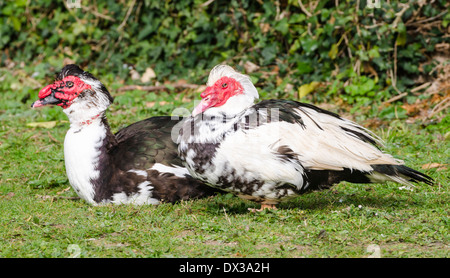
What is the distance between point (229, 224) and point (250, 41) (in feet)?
15.3

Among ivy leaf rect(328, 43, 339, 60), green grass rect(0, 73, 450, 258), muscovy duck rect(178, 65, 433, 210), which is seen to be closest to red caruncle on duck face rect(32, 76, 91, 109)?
green grass rect(0, 73, 450, 258)

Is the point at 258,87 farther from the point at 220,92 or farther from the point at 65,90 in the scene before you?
the point at 220,92

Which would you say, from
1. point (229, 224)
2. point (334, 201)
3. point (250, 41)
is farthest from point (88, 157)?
point (250, 41)

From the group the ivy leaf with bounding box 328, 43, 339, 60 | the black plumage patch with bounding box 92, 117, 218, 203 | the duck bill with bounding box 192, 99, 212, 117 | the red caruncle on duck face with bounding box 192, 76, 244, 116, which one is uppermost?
the ivy leaf with bounding box 328, 43, 339, 60

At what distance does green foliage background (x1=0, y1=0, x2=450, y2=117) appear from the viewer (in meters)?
7.20

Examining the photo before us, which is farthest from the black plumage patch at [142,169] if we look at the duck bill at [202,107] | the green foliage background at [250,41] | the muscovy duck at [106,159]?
the green foliage background at [250,41]

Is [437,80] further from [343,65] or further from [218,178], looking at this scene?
[218,178]

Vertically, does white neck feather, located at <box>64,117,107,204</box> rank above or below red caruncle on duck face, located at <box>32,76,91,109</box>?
below

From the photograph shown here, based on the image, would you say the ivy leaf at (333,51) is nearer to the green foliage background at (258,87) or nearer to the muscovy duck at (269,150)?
the green foliage background at (258,87)

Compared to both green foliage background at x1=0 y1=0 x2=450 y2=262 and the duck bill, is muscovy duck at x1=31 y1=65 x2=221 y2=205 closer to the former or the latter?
green foliage background at x1=0 y1=0 x2=450 y2=262

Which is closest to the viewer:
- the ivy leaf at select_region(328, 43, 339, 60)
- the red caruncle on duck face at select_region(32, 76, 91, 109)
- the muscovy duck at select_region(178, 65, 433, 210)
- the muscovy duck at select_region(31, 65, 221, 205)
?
the muscovy duck at select_region(178, 65, 433, 210)

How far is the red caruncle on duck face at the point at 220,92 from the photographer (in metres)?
4.18

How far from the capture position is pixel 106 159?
4660 millimetres

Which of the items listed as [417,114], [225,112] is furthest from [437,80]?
[225,112]
